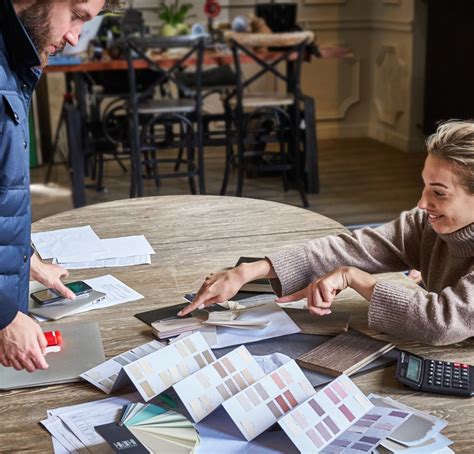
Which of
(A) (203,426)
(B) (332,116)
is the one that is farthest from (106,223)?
(B) (332,116)

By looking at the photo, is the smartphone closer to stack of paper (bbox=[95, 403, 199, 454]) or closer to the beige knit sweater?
the beige knit sweater

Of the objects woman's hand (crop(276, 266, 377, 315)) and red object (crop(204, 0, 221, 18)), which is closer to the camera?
woman's hand (crop(276, 266, 377, 315))

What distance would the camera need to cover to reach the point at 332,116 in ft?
21.9

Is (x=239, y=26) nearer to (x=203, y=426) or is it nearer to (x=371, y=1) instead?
(x=371, y=1)

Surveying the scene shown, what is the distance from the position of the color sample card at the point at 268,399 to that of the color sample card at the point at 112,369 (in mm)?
221

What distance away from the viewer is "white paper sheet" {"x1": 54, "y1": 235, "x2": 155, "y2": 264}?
181cm

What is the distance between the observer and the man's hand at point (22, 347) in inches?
45.6

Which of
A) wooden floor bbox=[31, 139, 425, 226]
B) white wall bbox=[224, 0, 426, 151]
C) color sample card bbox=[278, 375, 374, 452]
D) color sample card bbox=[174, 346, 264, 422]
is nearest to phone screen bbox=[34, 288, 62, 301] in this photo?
color sample card bbox=[174, 346, 264, 422]

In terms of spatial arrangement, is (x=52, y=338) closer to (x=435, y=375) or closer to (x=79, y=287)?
(x=79, y=287)

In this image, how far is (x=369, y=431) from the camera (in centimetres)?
99

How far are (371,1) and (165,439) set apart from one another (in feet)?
19.7

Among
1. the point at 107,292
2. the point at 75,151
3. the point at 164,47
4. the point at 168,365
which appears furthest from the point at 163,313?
the point at 75,151

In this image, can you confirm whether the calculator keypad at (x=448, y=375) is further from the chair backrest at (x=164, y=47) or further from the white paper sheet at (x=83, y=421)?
the chair backrest at (x=164, y=47)

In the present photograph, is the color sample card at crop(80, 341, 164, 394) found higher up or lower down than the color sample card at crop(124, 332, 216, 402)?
lower down
